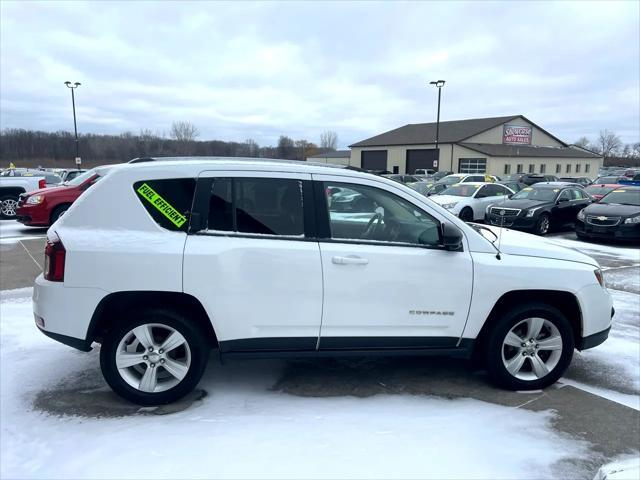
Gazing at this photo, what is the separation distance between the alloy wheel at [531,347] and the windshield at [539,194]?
1235 cm

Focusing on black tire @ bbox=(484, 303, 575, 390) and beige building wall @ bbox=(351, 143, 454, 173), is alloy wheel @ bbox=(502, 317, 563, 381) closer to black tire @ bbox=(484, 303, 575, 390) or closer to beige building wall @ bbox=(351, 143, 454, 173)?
black tire @ bbox=(484, 303, 575, 390)

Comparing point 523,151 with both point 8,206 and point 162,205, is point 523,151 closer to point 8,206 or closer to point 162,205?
point 8,206

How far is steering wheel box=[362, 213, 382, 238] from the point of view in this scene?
12.5ft

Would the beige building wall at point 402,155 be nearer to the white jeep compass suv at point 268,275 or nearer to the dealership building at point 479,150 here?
the dealership building at point 479,150

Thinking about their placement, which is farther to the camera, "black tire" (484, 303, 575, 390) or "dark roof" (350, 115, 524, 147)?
"dark roof" (350, 115, 524, 147)

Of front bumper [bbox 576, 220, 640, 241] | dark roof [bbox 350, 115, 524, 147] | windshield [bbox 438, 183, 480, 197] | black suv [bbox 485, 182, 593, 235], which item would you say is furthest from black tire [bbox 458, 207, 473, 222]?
dark roof [bbox 350, 115, 524, 147]

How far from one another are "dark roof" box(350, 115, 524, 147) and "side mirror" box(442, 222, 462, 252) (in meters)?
56.7

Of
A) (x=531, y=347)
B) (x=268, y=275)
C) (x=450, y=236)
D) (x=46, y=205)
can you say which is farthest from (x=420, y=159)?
(x=268, y=275)

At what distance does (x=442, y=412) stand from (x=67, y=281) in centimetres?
296

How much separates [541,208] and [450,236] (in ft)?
39.8

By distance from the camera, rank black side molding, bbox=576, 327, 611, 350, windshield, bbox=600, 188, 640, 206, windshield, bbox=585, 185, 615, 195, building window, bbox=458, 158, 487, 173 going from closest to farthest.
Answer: black side molding, bbox=576, 327, 611, 350 → windshield, bbox=600, 188, 640, 206 → windshield, bbox=585, 185, 615, 195 → building window, bbox=458, 158, 487, 173

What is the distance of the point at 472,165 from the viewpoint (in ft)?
184

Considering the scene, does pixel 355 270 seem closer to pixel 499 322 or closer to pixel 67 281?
pixel 499 322

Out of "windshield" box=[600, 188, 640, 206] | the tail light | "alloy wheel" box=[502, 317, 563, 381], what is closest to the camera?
the tail light
